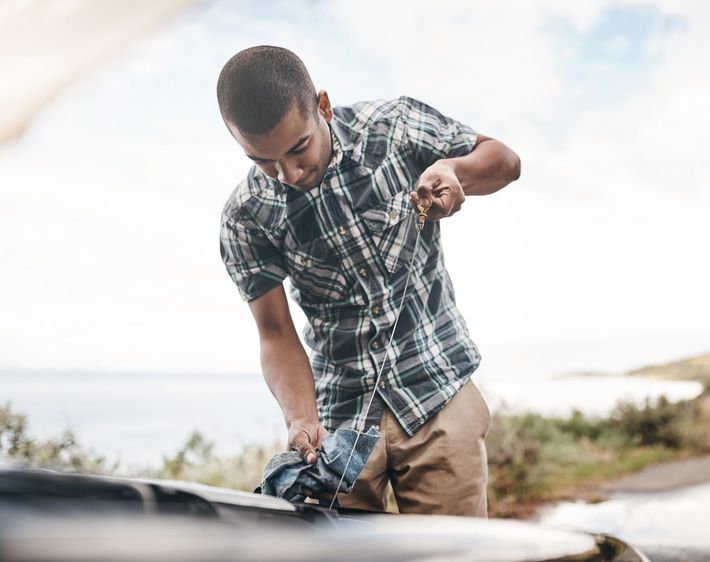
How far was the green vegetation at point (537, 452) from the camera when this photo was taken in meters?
4.19

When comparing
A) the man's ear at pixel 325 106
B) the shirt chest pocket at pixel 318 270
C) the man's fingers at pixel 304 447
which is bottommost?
the man's fingers at pixel 304 447

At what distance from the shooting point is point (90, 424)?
4758 mm

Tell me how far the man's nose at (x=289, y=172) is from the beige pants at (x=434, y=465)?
1.79 feet

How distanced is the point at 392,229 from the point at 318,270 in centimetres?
19

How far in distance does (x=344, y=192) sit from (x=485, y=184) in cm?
31

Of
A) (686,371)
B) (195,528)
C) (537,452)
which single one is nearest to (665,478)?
(537,452)

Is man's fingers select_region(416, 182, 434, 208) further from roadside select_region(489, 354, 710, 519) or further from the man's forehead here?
roadside select_region(489, 354, 710, 519)

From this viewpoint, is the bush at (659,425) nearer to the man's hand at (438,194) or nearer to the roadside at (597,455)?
the roadside at (597,455)

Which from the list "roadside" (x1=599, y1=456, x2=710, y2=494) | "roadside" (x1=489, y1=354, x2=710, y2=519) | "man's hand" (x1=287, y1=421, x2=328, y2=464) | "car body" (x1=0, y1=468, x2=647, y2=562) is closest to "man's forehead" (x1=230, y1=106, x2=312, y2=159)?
"man's hand" (x1=287, y1=421, x2=328, y2=464)

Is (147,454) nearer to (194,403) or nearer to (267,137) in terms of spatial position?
(194,403)

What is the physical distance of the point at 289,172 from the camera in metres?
1.57

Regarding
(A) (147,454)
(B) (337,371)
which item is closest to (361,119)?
(B) (337,371)

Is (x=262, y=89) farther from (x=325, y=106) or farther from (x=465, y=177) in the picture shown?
(x=465, y=177)

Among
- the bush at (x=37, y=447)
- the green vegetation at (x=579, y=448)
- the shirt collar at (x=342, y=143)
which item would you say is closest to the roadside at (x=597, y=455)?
the green vegetation at (x=579, y=448)
